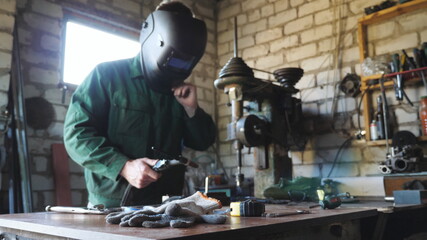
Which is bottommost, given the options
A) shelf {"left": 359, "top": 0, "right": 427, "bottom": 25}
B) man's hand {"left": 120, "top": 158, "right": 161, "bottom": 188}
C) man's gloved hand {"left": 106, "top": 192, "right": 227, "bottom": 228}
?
man's gloved hand {"left": 106, "top": 192, "right": 227, "bottom": 228}

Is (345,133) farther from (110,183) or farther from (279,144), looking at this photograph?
(110,183)

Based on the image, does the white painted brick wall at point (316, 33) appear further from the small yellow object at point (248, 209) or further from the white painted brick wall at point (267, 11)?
the small yellow object at point (248, 209)

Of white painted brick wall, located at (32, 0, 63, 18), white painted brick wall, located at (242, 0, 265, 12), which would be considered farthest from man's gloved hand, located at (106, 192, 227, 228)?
white painted brick wall, located at (242, 0, 265, 12)

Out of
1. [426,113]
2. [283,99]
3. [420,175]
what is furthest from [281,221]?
[426,113]

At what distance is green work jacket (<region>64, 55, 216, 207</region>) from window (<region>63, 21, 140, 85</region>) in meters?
1.68

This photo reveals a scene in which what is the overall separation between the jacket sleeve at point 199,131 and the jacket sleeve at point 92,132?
0.46 metres

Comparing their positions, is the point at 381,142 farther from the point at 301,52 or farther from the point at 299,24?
the point at 299,24

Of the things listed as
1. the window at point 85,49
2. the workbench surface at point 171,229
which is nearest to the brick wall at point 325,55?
the window at point 85,49

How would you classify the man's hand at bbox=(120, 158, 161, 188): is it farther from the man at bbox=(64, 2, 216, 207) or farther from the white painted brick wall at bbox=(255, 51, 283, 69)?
the white painted brick wall at bbox=(255, 51, 283, 69)

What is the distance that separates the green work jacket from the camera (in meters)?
1.75

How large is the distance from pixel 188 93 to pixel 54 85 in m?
1.88

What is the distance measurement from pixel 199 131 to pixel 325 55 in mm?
2154

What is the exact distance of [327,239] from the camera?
1.10m

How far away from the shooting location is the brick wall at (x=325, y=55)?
136 inches
